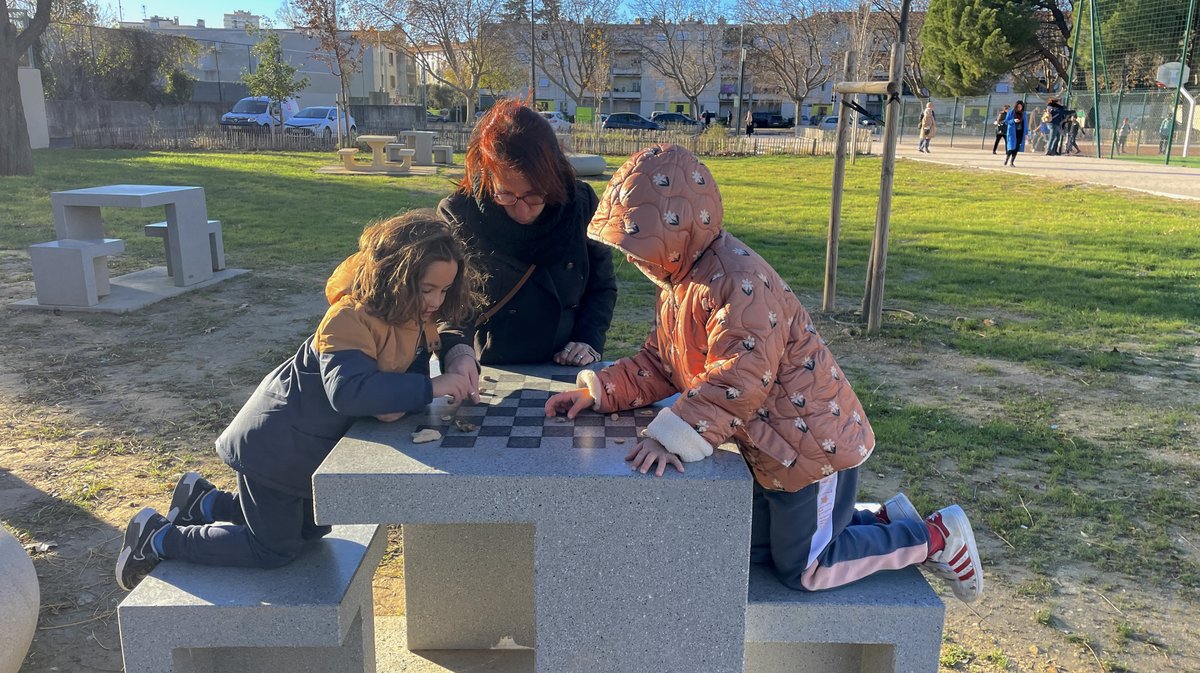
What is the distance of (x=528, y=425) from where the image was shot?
2201mm

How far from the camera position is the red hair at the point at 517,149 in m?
2.67

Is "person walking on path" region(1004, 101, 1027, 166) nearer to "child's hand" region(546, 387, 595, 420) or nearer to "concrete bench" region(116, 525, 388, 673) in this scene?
"child's hand" region(546, 387, 595, 420)

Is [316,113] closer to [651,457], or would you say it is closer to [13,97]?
[13,97]

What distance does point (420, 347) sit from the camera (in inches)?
94.8

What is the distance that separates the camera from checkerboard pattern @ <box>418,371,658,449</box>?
6.77 feet

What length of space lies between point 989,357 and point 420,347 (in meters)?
4.87

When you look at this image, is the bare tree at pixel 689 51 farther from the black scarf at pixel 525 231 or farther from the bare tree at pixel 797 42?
the black scarf at pixel 525 231

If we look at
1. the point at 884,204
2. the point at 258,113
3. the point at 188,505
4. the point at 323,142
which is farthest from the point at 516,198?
the point at 258,113

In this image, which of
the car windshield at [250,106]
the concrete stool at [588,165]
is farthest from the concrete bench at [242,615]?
the car windshield at [250,106]

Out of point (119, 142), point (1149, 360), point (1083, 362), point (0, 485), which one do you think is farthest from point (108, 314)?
point (119, 142)

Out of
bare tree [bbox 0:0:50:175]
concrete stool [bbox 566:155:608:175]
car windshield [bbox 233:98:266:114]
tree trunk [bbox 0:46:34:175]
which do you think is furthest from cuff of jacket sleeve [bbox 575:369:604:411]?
car windshield [bbox 233:98:266:114]

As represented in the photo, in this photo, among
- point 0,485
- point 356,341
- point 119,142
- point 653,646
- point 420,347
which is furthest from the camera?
point 119,142

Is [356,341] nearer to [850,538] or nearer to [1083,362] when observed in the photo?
[850,538]

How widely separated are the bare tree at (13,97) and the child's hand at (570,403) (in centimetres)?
1835
